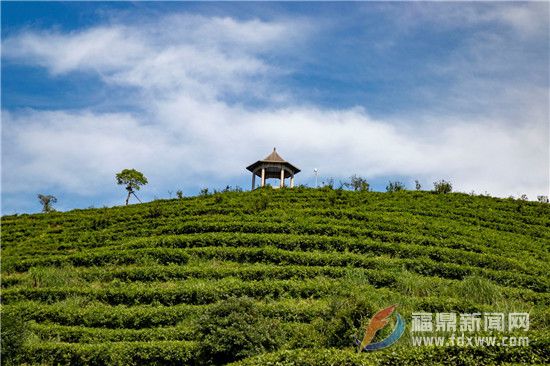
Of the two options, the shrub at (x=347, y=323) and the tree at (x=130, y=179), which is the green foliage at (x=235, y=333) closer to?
the shrub at (x=347, y=323)

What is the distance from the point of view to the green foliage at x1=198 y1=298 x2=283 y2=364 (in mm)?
10797

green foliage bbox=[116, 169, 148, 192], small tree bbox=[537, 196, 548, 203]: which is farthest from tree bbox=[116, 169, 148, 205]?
small tree bbox=[537, 196, 548, 203]

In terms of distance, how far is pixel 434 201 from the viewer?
26547 mm

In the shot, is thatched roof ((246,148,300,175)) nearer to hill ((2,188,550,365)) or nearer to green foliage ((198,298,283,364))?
hill ((2,188,550,365))

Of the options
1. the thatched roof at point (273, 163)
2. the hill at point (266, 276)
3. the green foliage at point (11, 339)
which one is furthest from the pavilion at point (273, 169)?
the green foliage at point (11, 339)

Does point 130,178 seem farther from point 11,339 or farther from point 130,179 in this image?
point 11,339

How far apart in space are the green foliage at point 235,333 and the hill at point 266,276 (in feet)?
0.10

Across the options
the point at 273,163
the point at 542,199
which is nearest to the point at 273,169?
the point at 273,163

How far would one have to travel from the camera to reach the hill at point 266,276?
1123cm

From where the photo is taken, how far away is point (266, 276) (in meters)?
17.0

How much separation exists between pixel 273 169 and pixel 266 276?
57.6ft

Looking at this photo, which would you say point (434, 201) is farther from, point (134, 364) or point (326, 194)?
point (134, 364)

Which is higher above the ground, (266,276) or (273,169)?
(273,169)

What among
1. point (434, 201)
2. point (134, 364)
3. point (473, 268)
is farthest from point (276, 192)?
point (134, 364)
